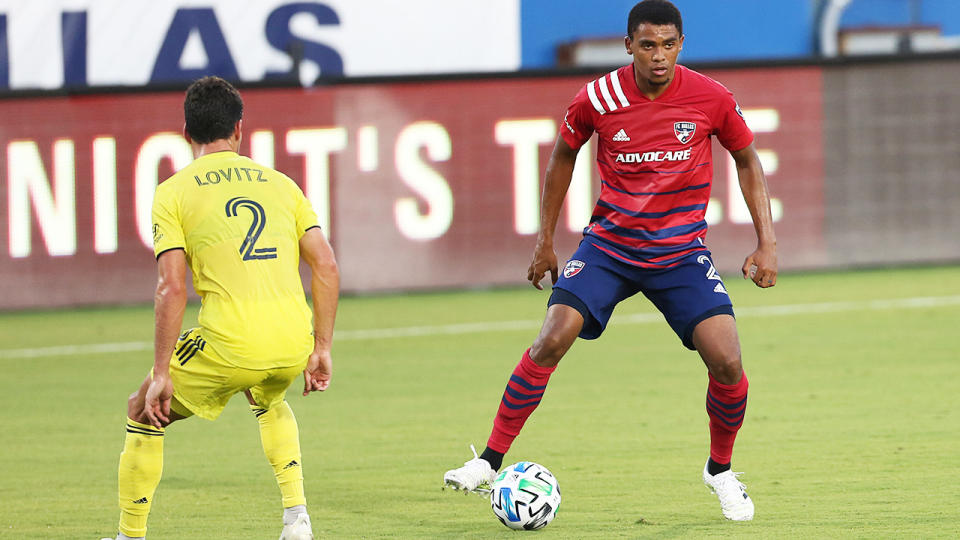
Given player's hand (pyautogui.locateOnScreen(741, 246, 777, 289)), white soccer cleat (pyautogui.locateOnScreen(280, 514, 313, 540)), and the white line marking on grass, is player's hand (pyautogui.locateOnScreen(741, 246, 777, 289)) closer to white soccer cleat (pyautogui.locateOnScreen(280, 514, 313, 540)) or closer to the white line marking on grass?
white soccer cleat (pyautogui.locateOnScreen(280, 514, 313, 540))

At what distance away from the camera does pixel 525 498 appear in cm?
602

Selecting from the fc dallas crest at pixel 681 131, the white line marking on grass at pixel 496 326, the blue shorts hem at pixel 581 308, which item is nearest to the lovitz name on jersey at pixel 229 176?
the blue shorts hem at pixel 581 308

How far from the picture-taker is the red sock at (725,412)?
6359 mm

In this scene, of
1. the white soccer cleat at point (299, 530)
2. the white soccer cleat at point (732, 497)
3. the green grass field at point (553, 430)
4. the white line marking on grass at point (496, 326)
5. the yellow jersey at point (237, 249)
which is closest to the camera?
the yellow jersey at point (237, 249)

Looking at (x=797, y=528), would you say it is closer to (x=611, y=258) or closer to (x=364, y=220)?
(x=611, y=258)

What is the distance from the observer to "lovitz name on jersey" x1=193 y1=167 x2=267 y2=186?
5.41m

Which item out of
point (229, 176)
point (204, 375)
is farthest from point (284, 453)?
point (229, 176)

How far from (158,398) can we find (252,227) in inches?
26.7

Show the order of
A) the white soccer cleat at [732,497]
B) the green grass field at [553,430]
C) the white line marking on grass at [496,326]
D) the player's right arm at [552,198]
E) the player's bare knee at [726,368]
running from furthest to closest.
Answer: the white line marking on grass at [496,326], the player's right arm at [552,198], the green grass field at [553,430], the player's bare knee at [726,368], the white soccer cleat at [732,497]

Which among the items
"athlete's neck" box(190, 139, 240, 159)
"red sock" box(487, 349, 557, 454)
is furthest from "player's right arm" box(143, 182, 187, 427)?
"red sock" box(487, 349, 557, 454)

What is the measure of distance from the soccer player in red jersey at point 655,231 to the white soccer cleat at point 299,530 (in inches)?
33.0

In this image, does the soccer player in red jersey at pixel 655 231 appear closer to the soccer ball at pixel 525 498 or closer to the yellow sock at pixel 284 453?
the soccer ball at pixel 525 498

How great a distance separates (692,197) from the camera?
21.2ft

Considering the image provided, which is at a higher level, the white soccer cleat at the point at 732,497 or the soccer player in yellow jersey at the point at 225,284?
the soccer player in yellow jersey at the point at 225,284
